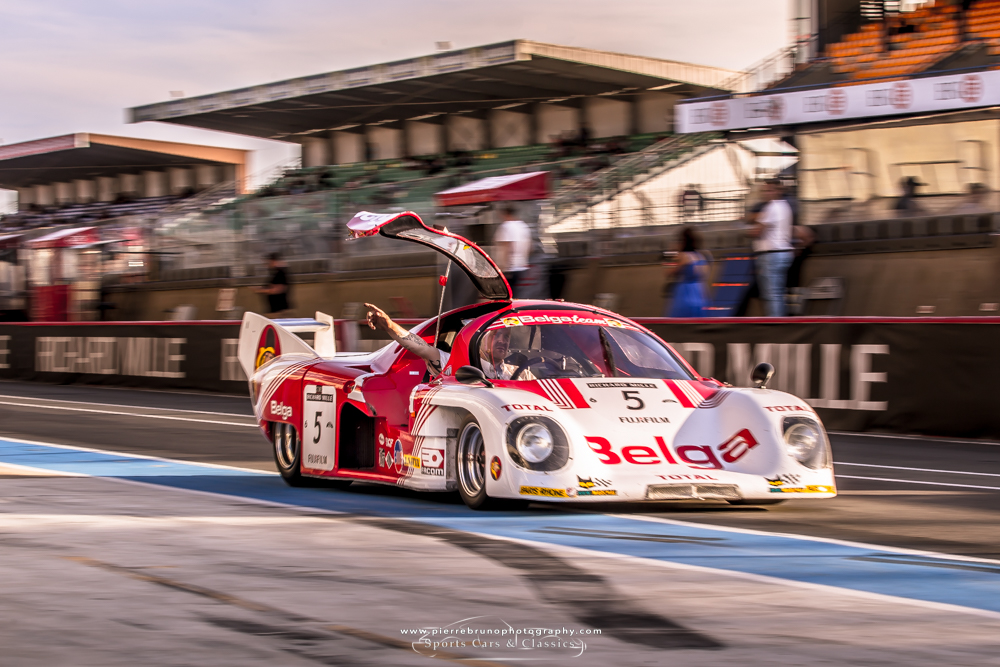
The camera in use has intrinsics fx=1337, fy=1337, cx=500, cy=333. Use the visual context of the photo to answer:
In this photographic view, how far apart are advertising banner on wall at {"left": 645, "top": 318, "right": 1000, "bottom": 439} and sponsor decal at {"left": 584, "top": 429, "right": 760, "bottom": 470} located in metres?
6.05

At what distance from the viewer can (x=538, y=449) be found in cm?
708

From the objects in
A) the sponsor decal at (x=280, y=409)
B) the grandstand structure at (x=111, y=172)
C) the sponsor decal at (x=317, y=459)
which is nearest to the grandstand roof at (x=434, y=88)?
the grandstand structure at (x=111, y=172)

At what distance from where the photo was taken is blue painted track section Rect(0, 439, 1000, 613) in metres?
5.29

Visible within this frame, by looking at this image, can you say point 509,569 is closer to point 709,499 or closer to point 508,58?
point 709,499

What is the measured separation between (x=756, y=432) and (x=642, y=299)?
1479cm

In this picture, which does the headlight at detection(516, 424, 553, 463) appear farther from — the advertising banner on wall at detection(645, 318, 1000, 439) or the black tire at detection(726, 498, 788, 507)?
the advertising banner on wall at detection(645, 318, 1000, 439)

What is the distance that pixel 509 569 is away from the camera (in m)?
5.58

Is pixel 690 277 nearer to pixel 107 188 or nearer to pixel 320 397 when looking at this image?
pixel 320 397

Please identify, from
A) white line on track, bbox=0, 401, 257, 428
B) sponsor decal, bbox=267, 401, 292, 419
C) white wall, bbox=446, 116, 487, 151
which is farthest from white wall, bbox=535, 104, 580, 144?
sponsor decal, bbox=267, 401, 292, 419

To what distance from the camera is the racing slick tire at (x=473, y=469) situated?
291 inches

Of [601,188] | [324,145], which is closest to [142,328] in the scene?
[601,188]

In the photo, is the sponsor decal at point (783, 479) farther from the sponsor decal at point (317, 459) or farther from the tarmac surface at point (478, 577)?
the sponsor decal at point (317, 459)

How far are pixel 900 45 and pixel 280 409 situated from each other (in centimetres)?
1977

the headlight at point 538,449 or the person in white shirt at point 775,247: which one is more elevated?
the person in white shirt at point 775,247
